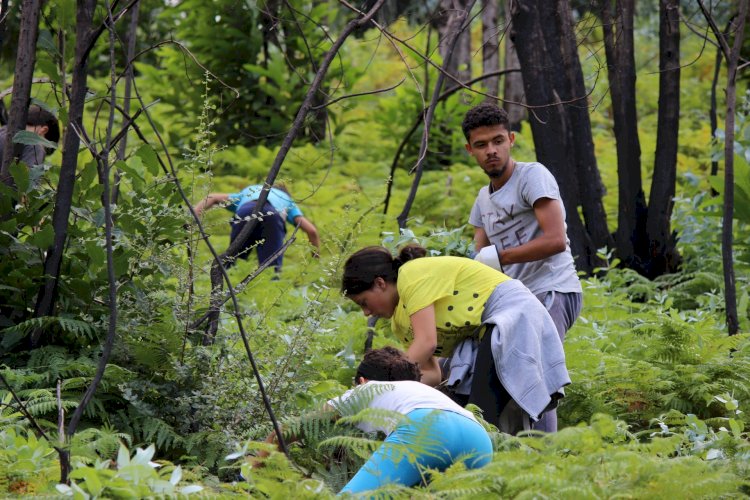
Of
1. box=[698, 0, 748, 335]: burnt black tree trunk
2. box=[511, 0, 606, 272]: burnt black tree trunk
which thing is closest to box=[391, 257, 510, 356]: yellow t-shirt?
box=[698, 0, 748, 335]: burnt black tree trunk

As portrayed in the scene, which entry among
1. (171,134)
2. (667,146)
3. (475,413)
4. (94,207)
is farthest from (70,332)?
(171,134)

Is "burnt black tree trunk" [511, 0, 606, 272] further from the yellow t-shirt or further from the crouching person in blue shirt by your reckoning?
the crouching person in blue shirt

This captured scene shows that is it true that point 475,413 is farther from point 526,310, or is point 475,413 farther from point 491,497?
point 491,497

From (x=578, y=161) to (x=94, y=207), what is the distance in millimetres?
5447

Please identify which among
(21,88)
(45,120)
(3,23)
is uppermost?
(3,23)

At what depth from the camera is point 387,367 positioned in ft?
13.3

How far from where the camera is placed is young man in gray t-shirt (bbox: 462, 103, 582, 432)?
4770 mm

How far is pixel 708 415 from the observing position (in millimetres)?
5469

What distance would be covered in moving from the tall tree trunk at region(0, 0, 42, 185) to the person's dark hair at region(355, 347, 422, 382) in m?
Answer: 2.20

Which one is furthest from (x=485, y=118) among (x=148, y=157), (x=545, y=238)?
(x=148, y=157)

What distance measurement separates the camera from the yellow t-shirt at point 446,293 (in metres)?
4.43

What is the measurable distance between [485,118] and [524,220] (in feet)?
1.73

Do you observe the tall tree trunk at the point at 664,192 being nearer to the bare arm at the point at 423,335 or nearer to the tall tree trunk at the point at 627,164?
the tall tree trunk at the point at 627,164

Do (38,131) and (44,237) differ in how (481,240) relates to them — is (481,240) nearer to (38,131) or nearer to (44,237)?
(44,237)
